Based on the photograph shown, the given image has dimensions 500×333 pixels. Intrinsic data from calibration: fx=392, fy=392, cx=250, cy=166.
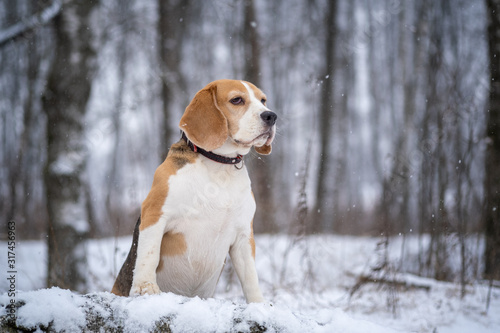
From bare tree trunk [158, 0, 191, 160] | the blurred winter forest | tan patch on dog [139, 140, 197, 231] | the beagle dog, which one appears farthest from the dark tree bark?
bare tree trunk [158, 0, 191, 160]

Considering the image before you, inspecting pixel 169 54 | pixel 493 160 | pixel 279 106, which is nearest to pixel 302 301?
pixel 493 160

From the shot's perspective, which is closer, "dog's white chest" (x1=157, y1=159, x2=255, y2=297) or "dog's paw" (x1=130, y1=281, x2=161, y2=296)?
"dog's paw" (x1=130, y1=281, x2=161, y2=296)

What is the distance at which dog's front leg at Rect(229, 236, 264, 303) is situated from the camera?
2.60m

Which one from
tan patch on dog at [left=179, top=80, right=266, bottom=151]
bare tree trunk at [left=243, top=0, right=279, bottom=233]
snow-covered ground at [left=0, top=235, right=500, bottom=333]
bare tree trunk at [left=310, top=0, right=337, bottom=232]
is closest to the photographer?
snow-covered ground at [left=0, top=235, right=500, bottom=333]

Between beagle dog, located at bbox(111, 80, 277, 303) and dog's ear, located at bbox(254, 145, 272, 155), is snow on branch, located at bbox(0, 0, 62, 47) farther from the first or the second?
dog's ear, located at bbox(254, 145, 272, 155)

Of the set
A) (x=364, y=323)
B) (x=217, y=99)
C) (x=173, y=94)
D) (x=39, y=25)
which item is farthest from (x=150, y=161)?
(x=364, y=323)

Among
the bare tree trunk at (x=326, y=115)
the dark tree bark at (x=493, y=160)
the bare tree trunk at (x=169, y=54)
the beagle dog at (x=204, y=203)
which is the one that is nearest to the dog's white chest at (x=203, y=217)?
the beagle dog at (x=204, y=203)

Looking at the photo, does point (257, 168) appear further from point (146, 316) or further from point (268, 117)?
point (146, 316)

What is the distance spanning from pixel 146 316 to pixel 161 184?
0.81 metres

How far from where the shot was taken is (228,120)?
2.69 meters

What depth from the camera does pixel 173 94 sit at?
9.38m

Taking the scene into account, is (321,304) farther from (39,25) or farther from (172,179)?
(39,25)

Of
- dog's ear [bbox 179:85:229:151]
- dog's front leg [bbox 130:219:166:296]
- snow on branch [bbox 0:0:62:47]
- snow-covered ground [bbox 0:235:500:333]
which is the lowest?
snow-covered ground [bbox 0:235:500:333]

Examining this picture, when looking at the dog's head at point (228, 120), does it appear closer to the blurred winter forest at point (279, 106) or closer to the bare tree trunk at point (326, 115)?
the blurred winter forest at point (279, 106)
